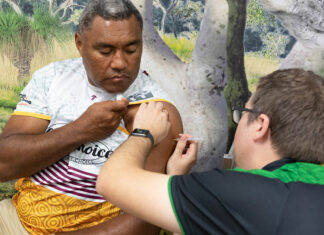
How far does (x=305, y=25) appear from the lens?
222 centimetres

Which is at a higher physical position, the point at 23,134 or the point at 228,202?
the point at 228,202

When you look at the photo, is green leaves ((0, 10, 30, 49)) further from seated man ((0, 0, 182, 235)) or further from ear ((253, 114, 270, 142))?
ear ((253, 114, 270, 142))

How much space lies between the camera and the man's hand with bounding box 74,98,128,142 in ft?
5.16

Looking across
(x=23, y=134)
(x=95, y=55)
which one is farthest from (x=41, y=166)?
A: (x=95, y=55)

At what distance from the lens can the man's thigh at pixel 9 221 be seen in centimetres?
188

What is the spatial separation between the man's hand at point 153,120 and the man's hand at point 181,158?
286 millimetres

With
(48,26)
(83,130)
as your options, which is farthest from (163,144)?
(48,26)

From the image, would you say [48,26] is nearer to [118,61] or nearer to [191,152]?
[118,61]

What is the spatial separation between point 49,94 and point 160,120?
661 millimetres

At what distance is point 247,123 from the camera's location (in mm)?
1333

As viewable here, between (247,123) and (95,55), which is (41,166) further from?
(247,123)

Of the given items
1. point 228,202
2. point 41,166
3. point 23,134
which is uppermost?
point 228,202

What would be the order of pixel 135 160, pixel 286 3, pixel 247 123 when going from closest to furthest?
pixel 135 160 → pixel 247 123 → pixel 286 3

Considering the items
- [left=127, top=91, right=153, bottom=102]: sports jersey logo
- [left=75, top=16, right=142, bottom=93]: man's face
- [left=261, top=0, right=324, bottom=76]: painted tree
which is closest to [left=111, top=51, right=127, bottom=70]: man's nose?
[left=75, top=16, right=142, bottom=93]: man's face
